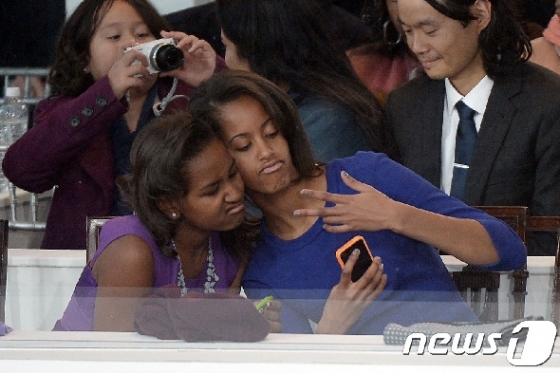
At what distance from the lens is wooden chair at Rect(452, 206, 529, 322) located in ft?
4.90

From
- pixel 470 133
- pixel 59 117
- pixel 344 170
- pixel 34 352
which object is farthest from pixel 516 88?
pixel 34 352

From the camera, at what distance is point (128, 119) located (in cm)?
168

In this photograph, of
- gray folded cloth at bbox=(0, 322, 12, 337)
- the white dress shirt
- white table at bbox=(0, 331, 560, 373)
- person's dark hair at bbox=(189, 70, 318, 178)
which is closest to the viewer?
white table at bbox=(0, 331, 560, 373)

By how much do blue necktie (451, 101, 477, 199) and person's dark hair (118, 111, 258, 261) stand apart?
41cm

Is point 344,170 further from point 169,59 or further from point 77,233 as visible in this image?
point 77,233

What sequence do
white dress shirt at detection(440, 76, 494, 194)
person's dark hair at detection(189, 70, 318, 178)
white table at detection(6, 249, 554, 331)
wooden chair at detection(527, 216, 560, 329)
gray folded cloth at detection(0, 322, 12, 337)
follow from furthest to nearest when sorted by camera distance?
white dress shirt at detection(440, 76, 494, 194)
wooden chair at detection(527, 216, 560, 329)
person's dark hair at detection(189, 70, 318, 178)
white table at detection(6, 249, 554, 331)
gray folded cloth at detection(0, 322, 12, 337)

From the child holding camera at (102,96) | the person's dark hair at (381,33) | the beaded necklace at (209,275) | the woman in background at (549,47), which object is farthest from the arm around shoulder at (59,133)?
the woman in background at (549,47)

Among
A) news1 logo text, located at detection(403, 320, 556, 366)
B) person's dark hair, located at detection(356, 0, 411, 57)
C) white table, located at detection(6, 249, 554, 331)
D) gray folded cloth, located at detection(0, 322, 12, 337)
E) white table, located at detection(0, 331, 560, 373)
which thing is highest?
person's dark hair, located at detection(356, 0, 411, 57)

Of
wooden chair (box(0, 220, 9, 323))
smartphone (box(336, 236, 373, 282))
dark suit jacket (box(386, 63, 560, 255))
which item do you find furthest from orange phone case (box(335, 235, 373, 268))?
wooden chair (box(0, 220, 9, 323))

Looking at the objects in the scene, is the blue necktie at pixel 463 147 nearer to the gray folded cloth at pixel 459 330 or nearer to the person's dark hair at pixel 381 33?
the person's dark hair at pixel 381 33

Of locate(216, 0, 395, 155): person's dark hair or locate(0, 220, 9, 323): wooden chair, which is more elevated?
locate(216, 0, 395, 155): person's dark hair

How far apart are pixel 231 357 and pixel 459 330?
25 cm

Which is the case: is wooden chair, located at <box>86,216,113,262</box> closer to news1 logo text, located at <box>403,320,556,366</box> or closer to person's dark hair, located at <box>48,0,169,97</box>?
person's dark hair, located at <box>48,0,169,97</box>

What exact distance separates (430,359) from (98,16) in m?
A: 0.93
